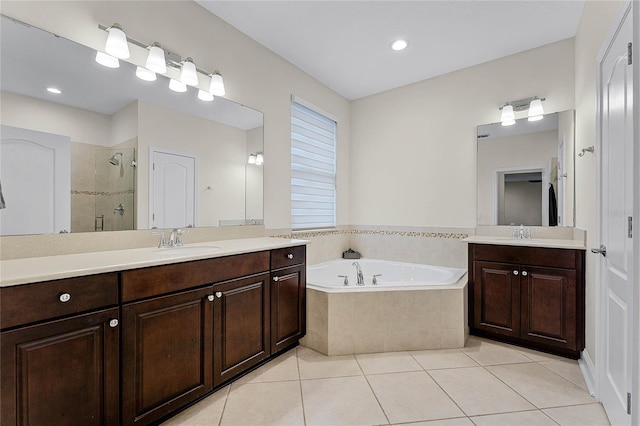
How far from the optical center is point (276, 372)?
2.10 meters

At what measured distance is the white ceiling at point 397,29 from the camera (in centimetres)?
222

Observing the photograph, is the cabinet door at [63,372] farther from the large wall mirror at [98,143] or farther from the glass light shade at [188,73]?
the glass light shade at [188,73]

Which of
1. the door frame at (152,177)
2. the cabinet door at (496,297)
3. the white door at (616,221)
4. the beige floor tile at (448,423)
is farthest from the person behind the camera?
the cabinet door at (496,297)

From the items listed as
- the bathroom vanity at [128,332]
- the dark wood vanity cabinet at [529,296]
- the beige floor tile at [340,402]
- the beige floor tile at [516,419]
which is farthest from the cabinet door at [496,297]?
the bathroom vanity at [128,332]

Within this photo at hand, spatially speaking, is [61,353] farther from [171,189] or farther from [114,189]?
[171,189]

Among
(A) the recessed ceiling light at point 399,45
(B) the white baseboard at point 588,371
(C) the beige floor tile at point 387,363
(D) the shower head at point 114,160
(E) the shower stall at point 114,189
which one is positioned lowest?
(C) the beige floor tile at point 387,363

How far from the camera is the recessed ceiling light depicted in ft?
8.71

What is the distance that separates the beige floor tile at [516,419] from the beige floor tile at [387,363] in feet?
1.86

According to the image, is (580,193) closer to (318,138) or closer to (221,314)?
(318,138)

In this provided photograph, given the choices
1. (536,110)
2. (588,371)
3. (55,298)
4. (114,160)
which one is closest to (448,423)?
(588,371)

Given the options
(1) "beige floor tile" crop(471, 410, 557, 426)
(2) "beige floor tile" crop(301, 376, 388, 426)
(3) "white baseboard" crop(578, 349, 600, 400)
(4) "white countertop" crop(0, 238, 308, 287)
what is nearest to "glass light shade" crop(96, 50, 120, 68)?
(4) "white countertop" crop(0, 238, 308, 287)

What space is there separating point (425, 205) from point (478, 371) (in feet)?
5.79

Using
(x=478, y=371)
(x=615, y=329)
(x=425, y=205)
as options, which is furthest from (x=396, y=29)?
(x=478, y=371)

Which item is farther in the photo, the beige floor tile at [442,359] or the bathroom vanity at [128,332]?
the beige floor tile at [442,359]
